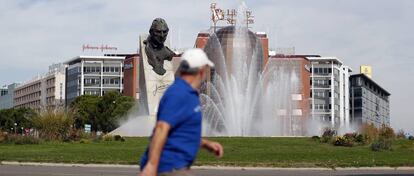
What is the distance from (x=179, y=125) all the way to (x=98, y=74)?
169982 millimetres

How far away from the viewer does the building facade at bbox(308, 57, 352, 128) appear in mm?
169875

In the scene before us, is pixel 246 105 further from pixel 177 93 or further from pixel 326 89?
pixel 326 89

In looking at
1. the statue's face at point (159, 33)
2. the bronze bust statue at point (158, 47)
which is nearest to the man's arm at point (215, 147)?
the bronze bust statue at point (158, 47)

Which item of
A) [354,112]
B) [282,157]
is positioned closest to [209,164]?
[282,157]

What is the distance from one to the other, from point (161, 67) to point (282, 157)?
17.6m

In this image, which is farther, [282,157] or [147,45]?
[147,45]

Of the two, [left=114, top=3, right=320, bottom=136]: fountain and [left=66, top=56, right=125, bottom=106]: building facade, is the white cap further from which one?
[left=66, top=56, right=125, bottom=106]: building facade

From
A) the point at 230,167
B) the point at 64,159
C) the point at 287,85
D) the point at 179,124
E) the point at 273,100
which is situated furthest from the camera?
the point at 287,85

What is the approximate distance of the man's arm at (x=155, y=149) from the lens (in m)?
5.73

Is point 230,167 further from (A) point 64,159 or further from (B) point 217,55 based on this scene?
(B) point 217,55

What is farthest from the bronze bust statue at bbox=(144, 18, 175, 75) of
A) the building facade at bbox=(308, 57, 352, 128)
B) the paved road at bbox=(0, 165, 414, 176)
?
the building facade at bbox=(308, 57, 352, 128)

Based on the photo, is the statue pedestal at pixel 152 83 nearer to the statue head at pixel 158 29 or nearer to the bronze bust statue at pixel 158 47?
the bronze bust statue at pixel 158 47

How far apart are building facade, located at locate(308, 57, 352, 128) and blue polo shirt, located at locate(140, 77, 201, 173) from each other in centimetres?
16320

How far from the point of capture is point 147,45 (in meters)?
42.3
